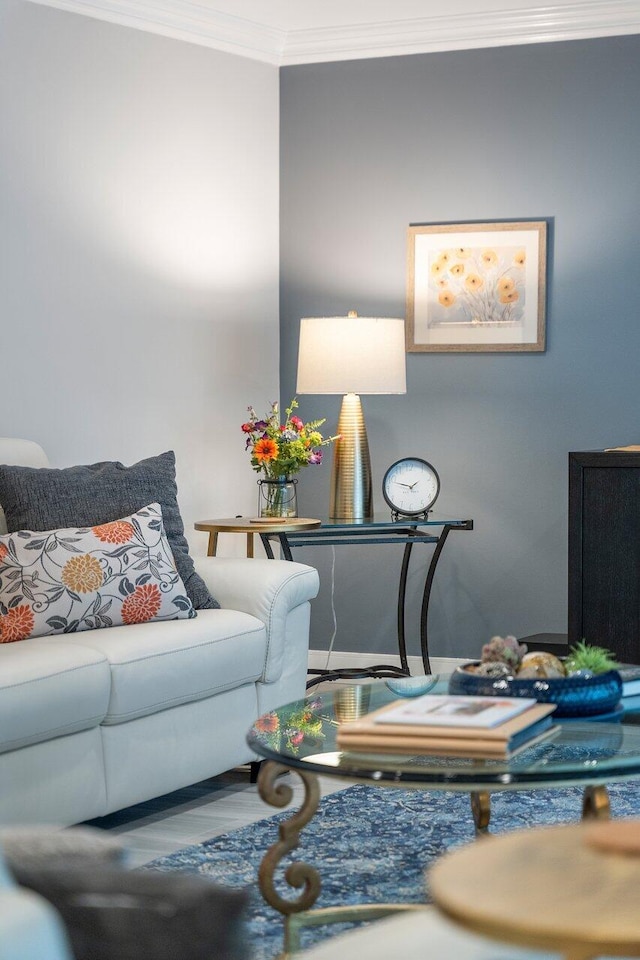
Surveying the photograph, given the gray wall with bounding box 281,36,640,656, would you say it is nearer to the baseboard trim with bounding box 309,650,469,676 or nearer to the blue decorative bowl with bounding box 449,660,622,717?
the baseboard trim with bounding box 309,650,469,676

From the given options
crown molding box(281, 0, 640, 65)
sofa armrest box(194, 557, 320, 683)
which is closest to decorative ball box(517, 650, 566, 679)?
sofa armrest box(194, 557, 320, 683)

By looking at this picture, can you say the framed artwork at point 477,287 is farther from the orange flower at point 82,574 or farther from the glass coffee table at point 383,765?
the glass coffee table at point 383,765

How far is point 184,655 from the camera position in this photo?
10.7ft

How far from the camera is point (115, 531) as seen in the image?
3.46 meters

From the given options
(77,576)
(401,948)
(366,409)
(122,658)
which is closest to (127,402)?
(366,409)

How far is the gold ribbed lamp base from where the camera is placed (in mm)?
4625

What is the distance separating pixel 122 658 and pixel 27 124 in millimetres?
2039

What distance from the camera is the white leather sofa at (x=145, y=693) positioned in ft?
9.23

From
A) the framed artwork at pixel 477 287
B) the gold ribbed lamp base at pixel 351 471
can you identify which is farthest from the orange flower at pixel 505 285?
the gold ribbed lamp base at pixel 351 471

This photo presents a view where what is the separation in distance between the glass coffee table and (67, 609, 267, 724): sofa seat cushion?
1.86 feet

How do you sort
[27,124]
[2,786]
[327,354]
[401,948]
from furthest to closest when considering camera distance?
[327,354]
[27,124]
[2,786]
[401,948]

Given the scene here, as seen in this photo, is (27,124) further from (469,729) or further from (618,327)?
(469,729)

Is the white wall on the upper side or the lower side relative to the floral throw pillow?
upper

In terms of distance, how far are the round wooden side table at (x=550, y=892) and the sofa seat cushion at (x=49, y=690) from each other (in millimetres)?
1710
